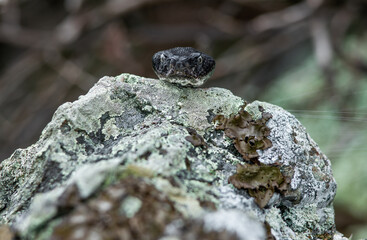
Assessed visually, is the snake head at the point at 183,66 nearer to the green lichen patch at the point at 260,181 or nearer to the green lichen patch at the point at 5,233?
the green lichen patch at the point at 260,181

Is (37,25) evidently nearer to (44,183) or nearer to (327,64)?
(327,64)

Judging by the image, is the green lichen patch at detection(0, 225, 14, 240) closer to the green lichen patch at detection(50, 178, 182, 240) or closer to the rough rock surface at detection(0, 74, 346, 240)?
the rough rock surface at detection(0, 74, 346, 240)

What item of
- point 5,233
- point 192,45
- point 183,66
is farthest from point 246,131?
point 192,45

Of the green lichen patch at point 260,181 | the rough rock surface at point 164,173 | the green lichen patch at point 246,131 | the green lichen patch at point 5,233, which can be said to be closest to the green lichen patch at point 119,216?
the rough rock surface at point 164,173

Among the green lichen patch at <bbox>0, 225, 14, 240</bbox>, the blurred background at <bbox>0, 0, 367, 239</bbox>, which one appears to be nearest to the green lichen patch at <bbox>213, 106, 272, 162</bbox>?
the green lichen patch at <bbox>0, 225, 14, 240</bbox>

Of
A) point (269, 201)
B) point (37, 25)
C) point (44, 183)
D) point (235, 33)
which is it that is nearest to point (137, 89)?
point (44, 183)

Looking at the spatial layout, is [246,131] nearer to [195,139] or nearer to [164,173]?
[195,139]
